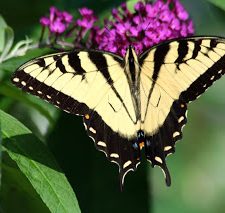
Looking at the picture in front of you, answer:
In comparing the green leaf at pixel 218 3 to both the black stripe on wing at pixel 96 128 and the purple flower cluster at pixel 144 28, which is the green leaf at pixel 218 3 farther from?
the black stripe on wing at pixel 96 128

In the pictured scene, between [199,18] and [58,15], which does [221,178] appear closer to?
[199,18]

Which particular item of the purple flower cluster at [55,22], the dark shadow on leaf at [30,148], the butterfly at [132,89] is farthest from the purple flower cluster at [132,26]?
the dark shadow on leaf at [30,148]

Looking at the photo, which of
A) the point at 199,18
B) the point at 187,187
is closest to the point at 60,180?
the point at 187,187

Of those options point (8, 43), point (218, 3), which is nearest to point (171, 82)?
point (218, 3)

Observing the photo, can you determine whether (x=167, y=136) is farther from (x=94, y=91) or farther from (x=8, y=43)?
(x=8, y=43)

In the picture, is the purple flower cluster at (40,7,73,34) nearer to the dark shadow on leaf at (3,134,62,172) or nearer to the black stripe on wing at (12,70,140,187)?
Result: the black stripe on wing at (12,70,140,187)
